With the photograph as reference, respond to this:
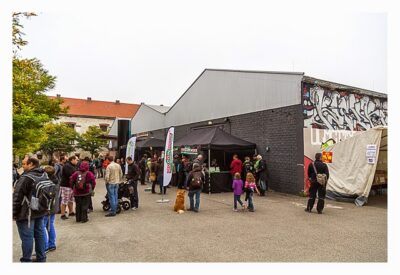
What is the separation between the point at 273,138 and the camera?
13164 mm

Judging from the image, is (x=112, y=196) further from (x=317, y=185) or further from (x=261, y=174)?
(x=261, y=174)

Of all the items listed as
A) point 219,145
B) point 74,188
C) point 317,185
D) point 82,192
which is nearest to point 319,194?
point 317,185

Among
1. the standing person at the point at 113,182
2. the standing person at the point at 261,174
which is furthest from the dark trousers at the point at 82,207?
the standing person at the point at 261,174

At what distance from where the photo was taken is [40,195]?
4.26 metres

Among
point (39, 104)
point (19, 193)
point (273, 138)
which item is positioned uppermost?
point (39, 104)

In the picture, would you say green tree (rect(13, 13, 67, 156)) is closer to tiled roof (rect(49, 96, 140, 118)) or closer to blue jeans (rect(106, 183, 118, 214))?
blue jeans (rect(106, 183, 118, 214))

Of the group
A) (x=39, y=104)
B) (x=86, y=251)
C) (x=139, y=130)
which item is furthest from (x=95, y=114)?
(x=86, y=251)

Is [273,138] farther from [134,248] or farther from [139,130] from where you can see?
[139,130]

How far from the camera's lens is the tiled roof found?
4829 cm

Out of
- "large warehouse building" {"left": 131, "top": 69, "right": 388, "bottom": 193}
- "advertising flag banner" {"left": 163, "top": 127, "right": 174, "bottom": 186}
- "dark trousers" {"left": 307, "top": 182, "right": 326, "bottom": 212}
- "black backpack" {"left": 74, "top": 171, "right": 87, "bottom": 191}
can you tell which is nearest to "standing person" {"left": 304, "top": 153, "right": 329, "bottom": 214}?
"dark trousers" {"left": 307, "top": 182, "right": 326, "bottom": 212}

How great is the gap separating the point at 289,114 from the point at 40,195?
33.9 ft

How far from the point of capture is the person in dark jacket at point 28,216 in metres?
4.18

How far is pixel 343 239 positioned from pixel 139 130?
82.8 ft

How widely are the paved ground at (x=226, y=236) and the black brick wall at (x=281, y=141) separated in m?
2.92
